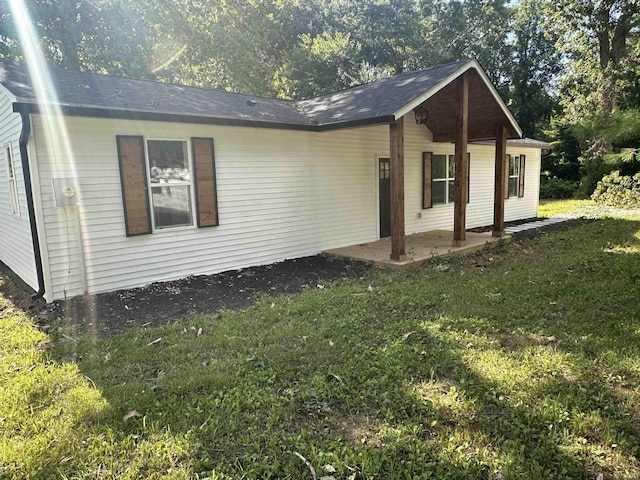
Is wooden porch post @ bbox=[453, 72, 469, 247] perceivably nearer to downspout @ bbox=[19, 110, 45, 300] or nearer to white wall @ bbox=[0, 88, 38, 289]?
downspout @ bbox=[19, 110, 45, 300]

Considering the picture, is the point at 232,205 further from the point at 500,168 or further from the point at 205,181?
the point at 500,168

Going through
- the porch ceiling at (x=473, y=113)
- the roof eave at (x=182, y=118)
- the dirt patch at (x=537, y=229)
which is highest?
the porch ceiling at (x=473, y=113)

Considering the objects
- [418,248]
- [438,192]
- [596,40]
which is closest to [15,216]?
[418,248]

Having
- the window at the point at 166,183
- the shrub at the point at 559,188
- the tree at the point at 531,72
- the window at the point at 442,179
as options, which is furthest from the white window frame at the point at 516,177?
the tree at the point at 531,72

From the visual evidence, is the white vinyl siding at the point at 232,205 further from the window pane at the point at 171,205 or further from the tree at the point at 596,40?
the tree at the point at 596,40

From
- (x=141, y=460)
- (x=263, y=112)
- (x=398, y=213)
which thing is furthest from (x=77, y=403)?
(x=263, y=112)

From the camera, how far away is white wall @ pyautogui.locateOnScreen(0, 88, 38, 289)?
5746 millimetres

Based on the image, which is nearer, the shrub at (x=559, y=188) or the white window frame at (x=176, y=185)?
the white window frame at (x=176, y=185)

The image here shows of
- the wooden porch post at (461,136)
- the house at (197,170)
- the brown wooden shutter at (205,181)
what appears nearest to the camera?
the house at (197,170)

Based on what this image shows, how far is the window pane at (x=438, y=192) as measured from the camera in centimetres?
1084

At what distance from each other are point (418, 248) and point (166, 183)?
4.81 m

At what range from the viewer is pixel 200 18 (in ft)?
61.4

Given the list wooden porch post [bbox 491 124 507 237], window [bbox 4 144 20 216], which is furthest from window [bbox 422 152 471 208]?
window [bbox 4 144 20 216]

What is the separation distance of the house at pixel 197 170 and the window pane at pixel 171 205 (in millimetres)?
16
